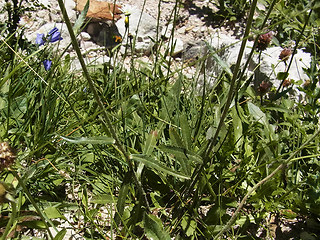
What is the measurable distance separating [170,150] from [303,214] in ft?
2.17

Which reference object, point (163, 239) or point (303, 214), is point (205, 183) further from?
point (303, 214)

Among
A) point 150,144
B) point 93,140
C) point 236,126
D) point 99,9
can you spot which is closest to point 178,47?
point 99,9

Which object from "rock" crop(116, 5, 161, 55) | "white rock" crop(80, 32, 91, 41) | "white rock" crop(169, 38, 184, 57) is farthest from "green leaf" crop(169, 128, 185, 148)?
"white rock" crop(80, 32, 91, 41)

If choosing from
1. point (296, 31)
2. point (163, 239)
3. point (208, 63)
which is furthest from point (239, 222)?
point (296, 31)

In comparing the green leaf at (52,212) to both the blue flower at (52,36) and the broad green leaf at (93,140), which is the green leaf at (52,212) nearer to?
the broad green leaf at (93,140)

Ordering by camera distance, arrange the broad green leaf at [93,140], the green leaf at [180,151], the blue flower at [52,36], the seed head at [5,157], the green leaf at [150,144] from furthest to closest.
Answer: the blue flower at [52,36] → the green leaf at [150,144] → the green leaf at [180,151] → the broad green leaf at [93,140] → the seed head at [5,157]

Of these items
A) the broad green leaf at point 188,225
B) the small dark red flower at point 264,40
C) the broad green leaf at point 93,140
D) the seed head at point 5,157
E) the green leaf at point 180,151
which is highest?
the small dark red flower at point 264,40

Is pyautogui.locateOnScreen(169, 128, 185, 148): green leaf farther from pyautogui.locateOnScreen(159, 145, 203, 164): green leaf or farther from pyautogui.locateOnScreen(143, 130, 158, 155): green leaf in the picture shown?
pyautogui.locateOnScreen(159, 145, 203, 164): green leaf

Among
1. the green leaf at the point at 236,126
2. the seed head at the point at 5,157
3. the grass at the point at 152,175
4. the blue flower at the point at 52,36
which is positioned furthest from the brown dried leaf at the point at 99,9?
the seed head at the point at 5,157

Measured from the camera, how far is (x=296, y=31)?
284 centimetres

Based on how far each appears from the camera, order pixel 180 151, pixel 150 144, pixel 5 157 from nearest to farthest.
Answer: pixel 5 157 < pixel 180 151 < pixel 150 144

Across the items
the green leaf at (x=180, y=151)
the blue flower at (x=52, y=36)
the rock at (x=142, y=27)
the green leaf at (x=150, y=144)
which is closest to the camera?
the green leaf at (x=180, y=151)

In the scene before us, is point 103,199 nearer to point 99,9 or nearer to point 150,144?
point 150,144

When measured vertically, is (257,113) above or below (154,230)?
above
